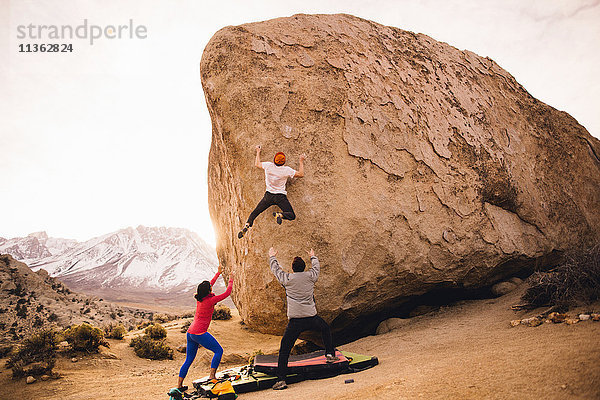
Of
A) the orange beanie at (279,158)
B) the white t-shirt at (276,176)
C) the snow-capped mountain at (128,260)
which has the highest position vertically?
the orange beanie at (279,158)

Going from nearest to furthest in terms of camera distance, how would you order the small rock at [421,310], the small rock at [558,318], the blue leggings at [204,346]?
the small rock at [558,318] → the blue leggings at [204,346] → the small rock at [421,310]

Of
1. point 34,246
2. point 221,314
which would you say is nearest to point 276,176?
point 221,314

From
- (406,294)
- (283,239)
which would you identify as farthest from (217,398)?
(406,294)

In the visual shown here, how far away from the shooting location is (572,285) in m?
4.48

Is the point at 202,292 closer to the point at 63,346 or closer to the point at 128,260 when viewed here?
the point at 63,346

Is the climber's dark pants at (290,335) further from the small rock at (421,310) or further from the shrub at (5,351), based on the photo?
the shrub at (5,351)

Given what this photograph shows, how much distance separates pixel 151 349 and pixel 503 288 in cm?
905

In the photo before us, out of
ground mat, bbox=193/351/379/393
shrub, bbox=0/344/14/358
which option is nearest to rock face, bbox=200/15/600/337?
ground mat, bbox=193/351/379/393

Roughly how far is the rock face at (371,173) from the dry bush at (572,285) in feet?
4.79

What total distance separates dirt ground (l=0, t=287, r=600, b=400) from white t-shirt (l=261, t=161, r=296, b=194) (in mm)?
2775

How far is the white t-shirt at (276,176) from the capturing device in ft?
16.9

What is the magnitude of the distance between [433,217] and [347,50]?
3.81 meters

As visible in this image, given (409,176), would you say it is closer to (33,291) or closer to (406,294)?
(406,294)

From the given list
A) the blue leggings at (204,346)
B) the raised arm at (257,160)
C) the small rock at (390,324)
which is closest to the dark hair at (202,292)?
the blue leggings at (204,346)
